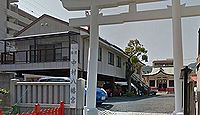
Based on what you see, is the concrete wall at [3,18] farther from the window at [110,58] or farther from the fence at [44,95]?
the fence at [44,95]

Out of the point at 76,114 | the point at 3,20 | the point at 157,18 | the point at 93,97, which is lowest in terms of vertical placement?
the point at 76,114

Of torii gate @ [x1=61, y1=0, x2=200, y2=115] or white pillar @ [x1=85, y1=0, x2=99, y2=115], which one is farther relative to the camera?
white pillar @ [x1=85, y1=0, x2=99, y2=115]

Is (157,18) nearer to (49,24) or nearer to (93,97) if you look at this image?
(93,97)

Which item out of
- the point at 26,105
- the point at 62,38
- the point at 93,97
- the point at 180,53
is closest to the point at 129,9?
the point at 180,53

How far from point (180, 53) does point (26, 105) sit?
18.0 ft

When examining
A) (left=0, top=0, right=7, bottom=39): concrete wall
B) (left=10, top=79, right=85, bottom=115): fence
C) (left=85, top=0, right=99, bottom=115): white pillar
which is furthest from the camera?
(left=0, top=0, right=7, bottom=39): concrete wall

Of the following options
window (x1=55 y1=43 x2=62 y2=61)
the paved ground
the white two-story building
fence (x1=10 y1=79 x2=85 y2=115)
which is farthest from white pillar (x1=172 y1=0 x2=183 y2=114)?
window (x1=55 y1=43 x2=62 y2=61)

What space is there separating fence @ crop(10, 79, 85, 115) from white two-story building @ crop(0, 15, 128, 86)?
7.82m

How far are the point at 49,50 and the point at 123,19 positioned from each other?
501 inches

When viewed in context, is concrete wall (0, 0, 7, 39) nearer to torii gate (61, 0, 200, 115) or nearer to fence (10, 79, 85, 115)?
fence (10, 79, 85, 115)

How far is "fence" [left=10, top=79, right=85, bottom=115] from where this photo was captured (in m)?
9.14

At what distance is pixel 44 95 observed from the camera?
974cm

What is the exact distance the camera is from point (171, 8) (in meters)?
7.96

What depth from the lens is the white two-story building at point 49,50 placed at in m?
18.5
